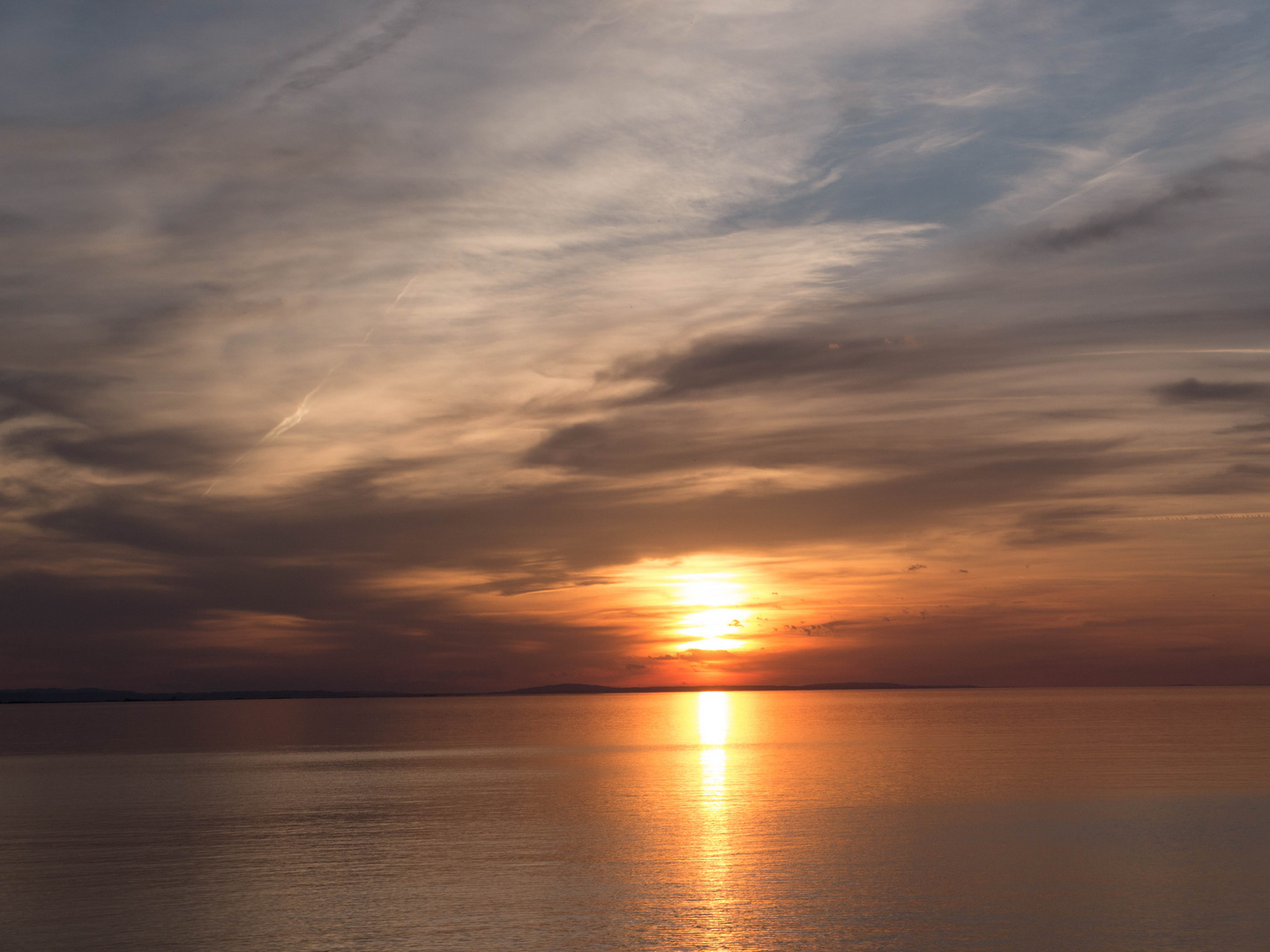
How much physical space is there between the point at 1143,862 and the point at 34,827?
2240 inches

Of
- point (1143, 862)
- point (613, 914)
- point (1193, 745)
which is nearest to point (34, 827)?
point (613, 914)

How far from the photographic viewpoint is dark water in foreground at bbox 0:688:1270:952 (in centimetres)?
3547

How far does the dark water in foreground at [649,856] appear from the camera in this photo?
35.5 meters

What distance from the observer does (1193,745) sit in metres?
113

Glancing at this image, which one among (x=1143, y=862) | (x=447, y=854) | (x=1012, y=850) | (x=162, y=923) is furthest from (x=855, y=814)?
(x=162, y=923)

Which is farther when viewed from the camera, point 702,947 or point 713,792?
point 713,792

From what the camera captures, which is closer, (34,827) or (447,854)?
(447,854)

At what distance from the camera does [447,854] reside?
Result: 49938mm

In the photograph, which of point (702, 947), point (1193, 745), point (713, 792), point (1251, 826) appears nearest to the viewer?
point (702, 947)

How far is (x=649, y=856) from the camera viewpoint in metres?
49.6

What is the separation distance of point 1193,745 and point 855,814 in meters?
68.0

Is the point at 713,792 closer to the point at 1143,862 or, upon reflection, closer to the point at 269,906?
the point at 1143,862

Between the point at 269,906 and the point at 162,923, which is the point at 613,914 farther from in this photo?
the point at 162,923

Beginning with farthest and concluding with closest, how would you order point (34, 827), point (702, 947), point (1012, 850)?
1. point (34, 827)
2. point (1012, 850)
3. point (702, 947)
